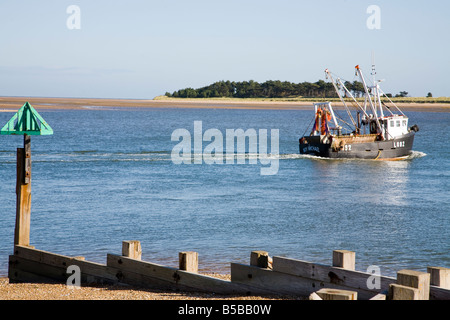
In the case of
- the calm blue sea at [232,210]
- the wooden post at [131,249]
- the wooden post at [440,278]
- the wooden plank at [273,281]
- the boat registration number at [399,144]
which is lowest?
the calm blue sea at [232,210]

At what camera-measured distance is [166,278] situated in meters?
11.2

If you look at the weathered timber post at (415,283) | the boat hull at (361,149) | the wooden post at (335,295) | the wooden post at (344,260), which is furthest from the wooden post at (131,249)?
the boat hull at (361,149)

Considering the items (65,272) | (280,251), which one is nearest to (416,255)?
(280,251)

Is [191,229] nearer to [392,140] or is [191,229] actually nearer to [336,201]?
[336,201]

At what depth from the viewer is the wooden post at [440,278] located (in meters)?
8.60

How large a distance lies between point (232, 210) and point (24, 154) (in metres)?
13.4

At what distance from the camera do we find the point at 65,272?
1248 cm

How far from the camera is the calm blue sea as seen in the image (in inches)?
743

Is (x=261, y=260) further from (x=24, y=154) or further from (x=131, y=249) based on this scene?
(x=24, y=154)

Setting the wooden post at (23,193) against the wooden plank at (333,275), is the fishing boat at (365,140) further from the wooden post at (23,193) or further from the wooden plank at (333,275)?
the wooden plank at (333,275)

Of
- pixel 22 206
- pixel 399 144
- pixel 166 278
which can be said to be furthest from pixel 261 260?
pixel 399 144

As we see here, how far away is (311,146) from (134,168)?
16.7m

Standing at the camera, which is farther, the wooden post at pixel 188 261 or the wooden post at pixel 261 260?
the wooden post at pixel 188 261
